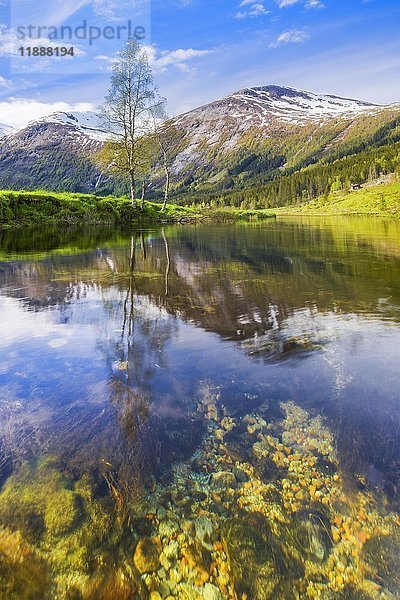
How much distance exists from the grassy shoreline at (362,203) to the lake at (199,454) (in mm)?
94374

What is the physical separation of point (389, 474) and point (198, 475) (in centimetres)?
213

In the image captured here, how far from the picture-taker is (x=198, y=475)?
4094 mm

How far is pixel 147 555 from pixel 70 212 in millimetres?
39867

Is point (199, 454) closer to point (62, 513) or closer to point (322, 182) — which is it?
point (62, 513)

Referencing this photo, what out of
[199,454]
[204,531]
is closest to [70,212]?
[199,454]

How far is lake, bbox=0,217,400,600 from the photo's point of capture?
311 centimetres

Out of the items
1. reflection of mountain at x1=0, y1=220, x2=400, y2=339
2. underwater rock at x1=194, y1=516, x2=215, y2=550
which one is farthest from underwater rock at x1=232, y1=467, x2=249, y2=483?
reflection of mountain at x1=0, y1=220, x2=400, y2=339

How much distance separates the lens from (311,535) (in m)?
3.42

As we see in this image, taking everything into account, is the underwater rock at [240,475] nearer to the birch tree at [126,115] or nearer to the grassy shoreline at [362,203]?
the birch tree at [126,115]

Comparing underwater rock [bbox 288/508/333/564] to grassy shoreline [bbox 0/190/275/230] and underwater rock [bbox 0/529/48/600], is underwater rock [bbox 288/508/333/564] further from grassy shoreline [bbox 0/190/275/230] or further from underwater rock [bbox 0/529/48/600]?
grassy shoreline [bbox 0/190/275/230]

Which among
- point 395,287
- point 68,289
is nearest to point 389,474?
point 395,287

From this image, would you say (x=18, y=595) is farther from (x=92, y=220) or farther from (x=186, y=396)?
(x=92, y=220)

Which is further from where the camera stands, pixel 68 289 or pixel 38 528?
pixel 68 289

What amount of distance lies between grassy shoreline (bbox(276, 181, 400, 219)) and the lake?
310 ft
